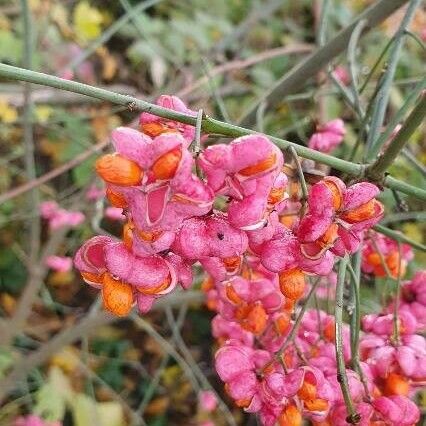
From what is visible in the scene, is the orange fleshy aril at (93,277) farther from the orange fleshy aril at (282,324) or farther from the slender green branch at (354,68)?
the slender green branch at (354,68)

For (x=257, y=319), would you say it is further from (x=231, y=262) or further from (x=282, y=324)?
(x=231, y=262)

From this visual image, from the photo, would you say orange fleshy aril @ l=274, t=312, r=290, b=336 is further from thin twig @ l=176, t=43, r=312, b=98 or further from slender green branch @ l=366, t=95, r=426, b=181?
thin twig @ l=176, t=43, r=312, b=98

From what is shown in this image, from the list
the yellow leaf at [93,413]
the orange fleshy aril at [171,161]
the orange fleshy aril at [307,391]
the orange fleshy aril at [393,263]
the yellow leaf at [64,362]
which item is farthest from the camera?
the yellow leaf at [64,362]

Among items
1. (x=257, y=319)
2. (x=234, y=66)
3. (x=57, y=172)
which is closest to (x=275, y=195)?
(x=257, y=319)

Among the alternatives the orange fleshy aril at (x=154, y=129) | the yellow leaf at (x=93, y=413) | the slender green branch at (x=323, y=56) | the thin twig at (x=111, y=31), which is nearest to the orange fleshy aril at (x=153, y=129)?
the orange fleshy aril at (x=154, y=129)

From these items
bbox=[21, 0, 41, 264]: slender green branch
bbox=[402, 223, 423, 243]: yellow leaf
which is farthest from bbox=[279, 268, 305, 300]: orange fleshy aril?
bbox=[402, 223, 423, 243]: yellow leaf

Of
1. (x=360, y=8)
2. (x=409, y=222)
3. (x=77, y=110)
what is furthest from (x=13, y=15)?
(x=409, y=222)
